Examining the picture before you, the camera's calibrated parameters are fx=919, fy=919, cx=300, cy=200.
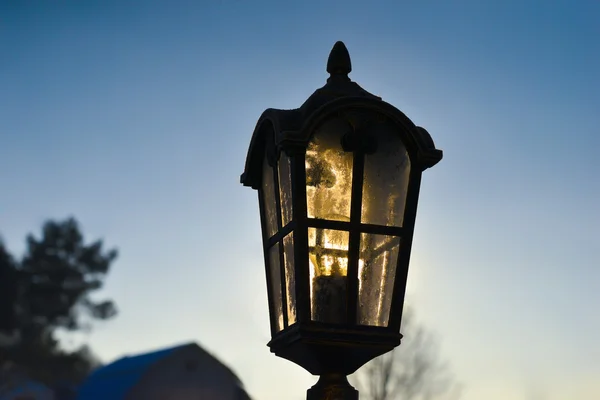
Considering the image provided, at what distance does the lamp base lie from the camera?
3965 mm

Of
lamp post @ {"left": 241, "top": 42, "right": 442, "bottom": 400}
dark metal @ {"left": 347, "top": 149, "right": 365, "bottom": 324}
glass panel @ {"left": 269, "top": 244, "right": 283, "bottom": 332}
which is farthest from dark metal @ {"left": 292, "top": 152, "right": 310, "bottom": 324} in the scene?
glass panel @ {"left": 269, "top": 244, "right": 283, "bottom": 332}

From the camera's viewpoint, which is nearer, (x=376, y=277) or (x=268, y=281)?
(x=376, y=277)

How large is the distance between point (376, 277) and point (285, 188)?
0.56m

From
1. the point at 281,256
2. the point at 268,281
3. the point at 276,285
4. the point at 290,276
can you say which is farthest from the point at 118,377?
the point at 290,276

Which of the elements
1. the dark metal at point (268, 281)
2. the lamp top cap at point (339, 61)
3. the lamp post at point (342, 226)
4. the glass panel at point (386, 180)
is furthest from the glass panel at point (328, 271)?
the lamp top cap at point (339, 61)

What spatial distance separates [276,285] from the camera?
14.0 ft

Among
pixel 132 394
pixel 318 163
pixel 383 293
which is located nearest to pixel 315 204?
pixel 318 163

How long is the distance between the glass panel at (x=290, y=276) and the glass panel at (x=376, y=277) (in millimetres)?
287

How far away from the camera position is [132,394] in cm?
3048

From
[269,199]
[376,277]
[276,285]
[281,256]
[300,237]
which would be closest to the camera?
[300,237]

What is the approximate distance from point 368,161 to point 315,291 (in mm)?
626

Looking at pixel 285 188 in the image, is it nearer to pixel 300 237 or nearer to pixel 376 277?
pixel 300 237

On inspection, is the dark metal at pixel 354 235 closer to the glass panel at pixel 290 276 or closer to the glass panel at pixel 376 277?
the glass panel at pixel 376 277

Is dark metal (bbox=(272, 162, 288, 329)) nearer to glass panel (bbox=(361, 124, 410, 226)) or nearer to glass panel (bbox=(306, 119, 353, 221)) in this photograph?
glass panel (bbox=(306, 119, 353, 221))
